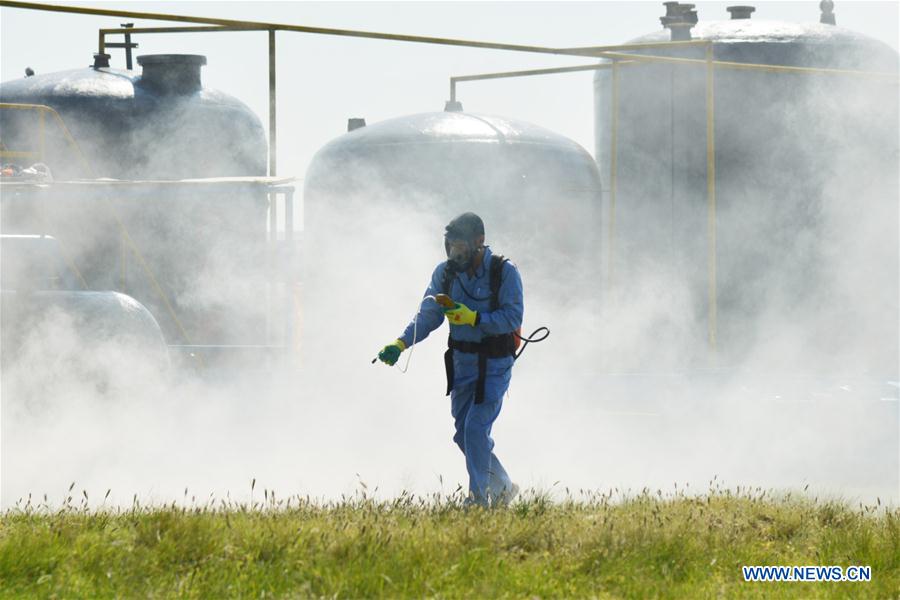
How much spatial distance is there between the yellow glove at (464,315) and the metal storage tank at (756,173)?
31.4 ft

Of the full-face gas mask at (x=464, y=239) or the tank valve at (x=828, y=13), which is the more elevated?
the tank valve at (x=828, y=13)

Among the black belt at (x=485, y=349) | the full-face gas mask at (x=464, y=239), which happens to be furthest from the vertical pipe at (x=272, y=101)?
the black belt at (x=485, y=349)

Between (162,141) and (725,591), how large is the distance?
15.0 m

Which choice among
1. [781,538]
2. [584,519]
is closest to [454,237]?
[584,519]

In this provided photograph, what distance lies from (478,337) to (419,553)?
6.77 ft

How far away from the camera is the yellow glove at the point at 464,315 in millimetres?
6848

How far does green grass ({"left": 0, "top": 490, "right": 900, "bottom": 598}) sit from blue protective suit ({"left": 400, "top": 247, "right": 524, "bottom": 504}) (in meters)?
0.81

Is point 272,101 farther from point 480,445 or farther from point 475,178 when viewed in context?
point 480,445

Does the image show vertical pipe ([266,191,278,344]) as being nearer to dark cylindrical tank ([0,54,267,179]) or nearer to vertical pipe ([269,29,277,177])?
vertical pipe ([269,29,277,177])

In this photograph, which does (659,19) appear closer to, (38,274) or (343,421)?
(343,421)

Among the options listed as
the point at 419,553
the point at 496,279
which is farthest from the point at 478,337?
the point at 419,553

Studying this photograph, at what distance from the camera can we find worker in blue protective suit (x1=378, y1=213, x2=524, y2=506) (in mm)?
6906

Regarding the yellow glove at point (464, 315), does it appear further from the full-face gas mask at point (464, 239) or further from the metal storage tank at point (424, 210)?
the metal storage tank at point (424, 210)

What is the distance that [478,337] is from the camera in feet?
22.9
